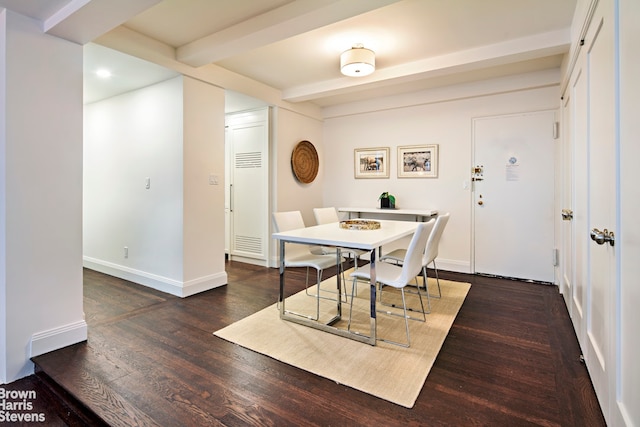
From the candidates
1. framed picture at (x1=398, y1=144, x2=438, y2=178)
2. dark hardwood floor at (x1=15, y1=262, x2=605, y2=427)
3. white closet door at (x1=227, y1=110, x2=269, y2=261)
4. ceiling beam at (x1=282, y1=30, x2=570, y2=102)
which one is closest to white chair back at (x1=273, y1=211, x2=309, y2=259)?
dark hardwood floor at (x1=15, y1=262, x2=605, y2=427)

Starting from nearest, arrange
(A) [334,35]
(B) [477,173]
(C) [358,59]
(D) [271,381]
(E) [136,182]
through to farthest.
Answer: (D) [271,381] < (A) [334,35] < (C) [358,59] < (E) [136,182] < (B) [477,173]

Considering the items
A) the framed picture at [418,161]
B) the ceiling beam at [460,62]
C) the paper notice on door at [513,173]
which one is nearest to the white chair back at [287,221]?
the ceiling beam at [460,62]

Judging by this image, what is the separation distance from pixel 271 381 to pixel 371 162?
3.62m

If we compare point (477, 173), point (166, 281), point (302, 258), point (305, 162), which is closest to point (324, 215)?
point (302, 258)

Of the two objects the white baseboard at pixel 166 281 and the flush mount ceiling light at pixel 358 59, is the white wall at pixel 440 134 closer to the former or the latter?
the flush mount ceiling light at pixel 358 59

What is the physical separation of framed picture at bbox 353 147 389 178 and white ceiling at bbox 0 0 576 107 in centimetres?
118

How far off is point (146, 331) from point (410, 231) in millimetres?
2273

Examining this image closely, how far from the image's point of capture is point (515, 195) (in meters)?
3.84

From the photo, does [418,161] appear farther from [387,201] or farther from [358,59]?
[358,59]

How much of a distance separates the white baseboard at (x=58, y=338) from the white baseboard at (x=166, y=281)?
100 cm

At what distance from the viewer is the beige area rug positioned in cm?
181

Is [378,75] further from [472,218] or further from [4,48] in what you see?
[4,48]

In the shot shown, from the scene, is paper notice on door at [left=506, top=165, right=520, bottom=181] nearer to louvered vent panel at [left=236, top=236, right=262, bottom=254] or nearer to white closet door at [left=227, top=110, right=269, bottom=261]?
white closet door at [left=227, top=110, right=269, bottom=261]

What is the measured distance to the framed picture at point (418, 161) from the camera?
171 inches
